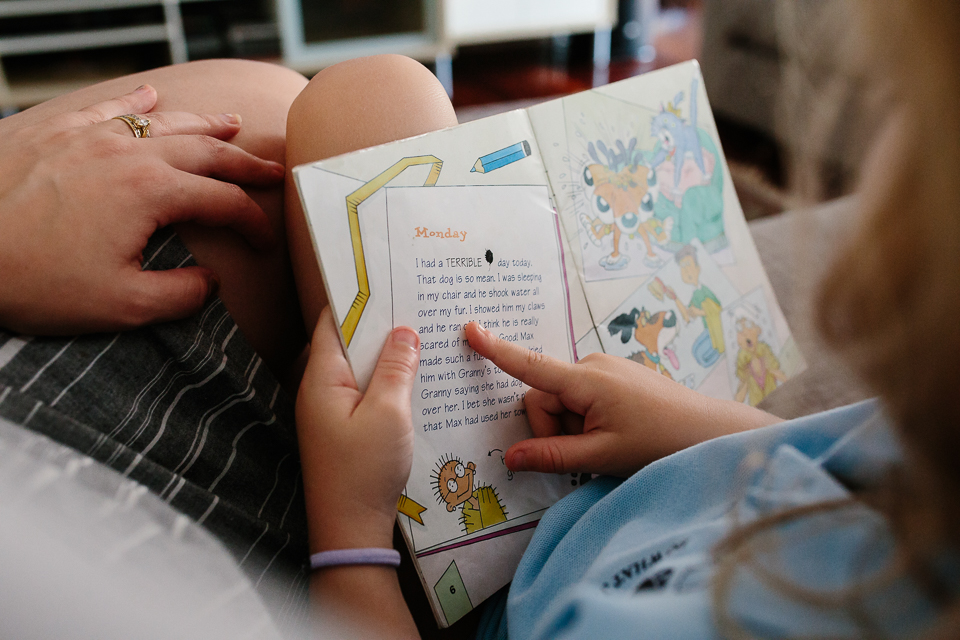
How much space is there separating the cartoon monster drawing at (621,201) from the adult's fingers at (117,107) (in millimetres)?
393

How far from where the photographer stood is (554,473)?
1.69ft

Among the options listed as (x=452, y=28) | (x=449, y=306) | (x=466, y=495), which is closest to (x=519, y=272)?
(x=449, y=306)

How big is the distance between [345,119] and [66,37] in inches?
66.5

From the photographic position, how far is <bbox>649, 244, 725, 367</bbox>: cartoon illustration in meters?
0.65

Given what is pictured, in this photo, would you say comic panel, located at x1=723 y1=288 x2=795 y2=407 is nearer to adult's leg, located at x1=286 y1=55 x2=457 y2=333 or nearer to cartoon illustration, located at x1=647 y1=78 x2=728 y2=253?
cartoon illustration, located at x1=647 y1=78 x2=728 y2=253

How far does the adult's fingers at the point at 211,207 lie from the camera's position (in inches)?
17.6

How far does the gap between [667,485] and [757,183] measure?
1.29 m

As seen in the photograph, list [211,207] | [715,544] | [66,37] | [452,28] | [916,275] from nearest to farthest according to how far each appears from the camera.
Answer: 1. [916,275]
2. [715,544]
3. [211,207]
4. [66,37]
5. [452,28]

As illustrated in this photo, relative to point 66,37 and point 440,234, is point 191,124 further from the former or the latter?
point 66,37

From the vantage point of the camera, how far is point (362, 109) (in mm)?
529

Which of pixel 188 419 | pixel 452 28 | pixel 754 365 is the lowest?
pixel 754 365

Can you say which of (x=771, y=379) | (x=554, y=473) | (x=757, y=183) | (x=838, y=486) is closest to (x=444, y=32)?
(x=757, y=183)

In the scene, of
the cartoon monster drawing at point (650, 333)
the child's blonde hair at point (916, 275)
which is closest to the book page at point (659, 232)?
the cartoon monster drawing at point (650, 333)

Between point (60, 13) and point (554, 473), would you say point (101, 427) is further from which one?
point (60, 13)
